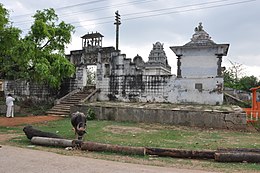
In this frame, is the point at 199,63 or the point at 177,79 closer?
the point at 199,63

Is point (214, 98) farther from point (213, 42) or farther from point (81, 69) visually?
point (81, 69)

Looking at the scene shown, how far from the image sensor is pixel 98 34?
87.0 feet

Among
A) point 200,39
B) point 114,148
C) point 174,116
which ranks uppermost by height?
point 200,39

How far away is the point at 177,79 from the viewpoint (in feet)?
53.0

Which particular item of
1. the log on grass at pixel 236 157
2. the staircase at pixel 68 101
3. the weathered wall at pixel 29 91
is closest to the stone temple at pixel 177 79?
the staircase at pixel 68 101

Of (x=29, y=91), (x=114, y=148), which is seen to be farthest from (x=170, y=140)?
(x=29, y=91)

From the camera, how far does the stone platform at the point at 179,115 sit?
11.6 m

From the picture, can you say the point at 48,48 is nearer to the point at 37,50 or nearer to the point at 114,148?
the point at 37,50

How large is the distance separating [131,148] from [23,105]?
15.0 metres

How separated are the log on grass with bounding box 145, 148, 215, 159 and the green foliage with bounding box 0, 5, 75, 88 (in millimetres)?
7215

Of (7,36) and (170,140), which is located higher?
(7,36)

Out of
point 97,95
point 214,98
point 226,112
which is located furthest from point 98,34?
point 226,112

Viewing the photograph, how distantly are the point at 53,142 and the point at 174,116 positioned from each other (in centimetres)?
664

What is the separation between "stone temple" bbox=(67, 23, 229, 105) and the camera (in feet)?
50.7
